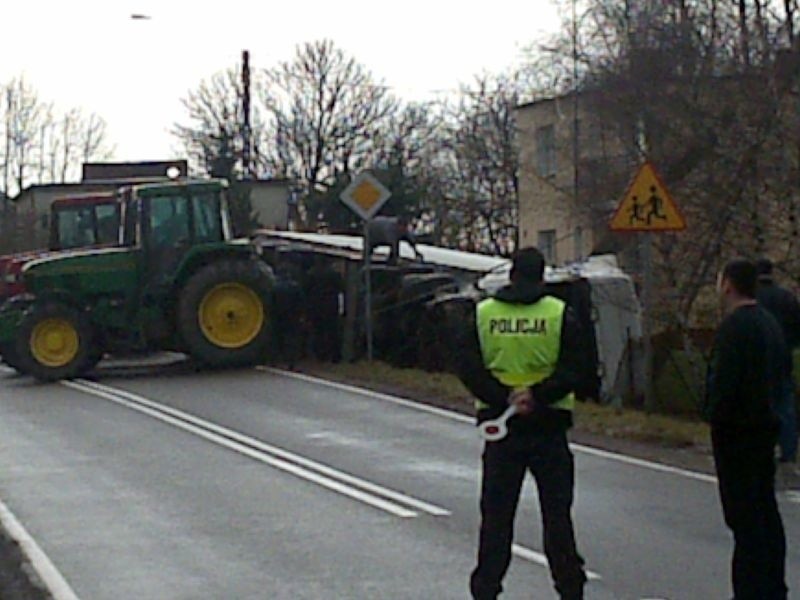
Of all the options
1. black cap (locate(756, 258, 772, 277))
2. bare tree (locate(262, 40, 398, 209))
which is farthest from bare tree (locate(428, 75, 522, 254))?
black cap (locate(756, 258, 772, 277))

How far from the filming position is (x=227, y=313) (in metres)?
26.6

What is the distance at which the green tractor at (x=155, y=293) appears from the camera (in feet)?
86.6

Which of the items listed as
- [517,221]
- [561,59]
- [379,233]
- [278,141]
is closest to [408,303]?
[379,233]

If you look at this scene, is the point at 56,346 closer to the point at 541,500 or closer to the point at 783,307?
the point at 783,307

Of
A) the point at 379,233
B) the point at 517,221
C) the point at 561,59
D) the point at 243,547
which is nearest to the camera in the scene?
the point at 243,547

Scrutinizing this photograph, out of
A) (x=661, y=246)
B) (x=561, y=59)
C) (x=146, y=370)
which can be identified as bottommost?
(x=146, y=370)

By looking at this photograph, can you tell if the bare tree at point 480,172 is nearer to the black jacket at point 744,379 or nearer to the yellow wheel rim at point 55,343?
the yellow wheel rim at point 55,343

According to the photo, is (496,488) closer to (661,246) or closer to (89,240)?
(661,246)

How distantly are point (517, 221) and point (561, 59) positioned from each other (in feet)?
68.9

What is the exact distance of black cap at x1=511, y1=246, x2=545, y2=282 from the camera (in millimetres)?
8773

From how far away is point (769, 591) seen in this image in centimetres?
895

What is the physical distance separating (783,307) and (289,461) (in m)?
4.48

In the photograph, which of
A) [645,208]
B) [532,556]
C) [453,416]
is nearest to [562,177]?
[453,416]

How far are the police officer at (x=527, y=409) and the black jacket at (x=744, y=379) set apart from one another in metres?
0.82
